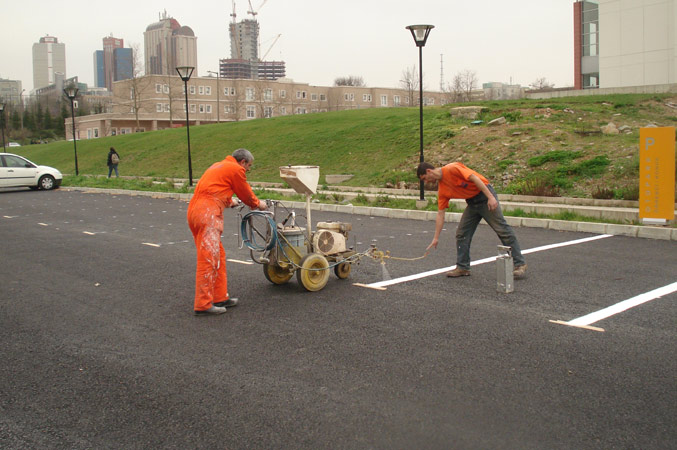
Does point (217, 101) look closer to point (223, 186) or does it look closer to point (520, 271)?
point (520, 271)

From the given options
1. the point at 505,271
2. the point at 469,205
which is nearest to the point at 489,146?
the point at 469,205

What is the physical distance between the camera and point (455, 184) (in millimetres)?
8328

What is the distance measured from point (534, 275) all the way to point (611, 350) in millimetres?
3261

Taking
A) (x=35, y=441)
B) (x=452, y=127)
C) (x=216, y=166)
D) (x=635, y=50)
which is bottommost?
(x=35, y=441)

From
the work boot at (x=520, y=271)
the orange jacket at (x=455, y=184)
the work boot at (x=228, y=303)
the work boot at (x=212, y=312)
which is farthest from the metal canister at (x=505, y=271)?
the work boot at (x=212, y=312)

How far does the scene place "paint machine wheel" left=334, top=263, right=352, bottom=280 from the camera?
8508 mm

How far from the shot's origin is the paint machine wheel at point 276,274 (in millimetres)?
8203

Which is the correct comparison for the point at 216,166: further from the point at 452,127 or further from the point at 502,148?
the point at 452,127

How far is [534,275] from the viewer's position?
28.3ft

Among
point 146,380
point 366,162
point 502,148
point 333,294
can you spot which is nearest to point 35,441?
point 146,380

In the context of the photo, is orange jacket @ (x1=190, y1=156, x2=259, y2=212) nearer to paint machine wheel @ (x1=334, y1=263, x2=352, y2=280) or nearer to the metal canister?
paint machine wheel @ (x1=334, y1=263, x2=352, y2=280)

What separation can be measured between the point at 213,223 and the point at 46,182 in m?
25.3

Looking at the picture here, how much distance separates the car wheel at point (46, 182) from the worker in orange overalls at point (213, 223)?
81.6 feet

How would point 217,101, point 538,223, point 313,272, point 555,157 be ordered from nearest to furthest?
1. point 313,272
2. point 538,223
3. point 555,157
4. point 217,101
